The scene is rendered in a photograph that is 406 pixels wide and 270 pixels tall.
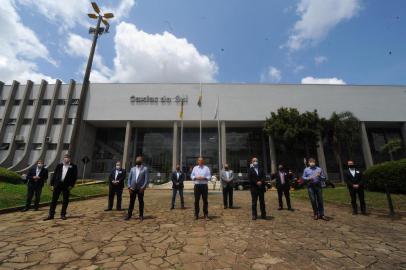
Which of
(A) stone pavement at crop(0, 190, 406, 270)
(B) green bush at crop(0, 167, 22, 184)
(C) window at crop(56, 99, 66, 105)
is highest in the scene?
(C) window at crop(56, 99, 66, 105)

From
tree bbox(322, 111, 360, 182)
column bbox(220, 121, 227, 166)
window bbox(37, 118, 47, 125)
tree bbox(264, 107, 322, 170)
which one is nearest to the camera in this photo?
tree bbox(264, 107, 322, 170)

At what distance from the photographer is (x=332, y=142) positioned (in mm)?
29688

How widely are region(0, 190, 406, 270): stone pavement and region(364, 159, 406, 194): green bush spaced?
17.5 ft

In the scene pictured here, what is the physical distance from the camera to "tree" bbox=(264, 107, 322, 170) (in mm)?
25497

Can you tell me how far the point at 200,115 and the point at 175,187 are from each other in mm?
23692

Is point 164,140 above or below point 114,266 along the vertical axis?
above

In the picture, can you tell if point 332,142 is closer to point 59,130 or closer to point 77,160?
point 77,160

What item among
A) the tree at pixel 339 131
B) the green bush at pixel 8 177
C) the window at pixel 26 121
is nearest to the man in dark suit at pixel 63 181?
the green bush at pixel 8 177

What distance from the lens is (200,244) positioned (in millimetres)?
4141

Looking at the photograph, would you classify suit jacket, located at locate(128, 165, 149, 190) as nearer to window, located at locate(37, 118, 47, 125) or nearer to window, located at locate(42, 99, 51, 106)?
window, located at locate(37, 118, 47, 125)

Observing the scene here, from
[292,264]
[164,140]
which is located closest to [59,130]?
[164,140]

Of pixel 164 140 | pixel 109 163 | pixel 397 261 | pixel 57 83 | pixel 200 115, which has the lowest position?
pixel 397 261

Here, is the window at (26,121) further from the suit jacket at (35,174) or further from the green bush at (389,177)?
the green bush at (389,177)

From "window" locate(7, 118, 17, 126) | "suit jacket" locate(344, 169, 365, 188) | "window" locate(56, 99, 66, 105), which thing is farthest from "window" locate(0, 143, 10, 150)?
"suit jacket" locate(344, 169, 365, 188)
